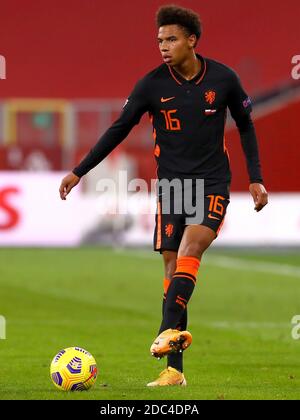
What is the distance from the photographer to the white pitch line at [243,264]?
766 inches

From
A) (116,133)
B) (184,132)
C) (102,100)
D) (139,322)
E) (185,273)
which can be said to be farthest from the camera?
(102,100)

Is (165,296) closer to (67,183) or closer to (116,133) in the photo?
(67,183)

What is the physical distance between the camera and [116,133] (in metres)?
7.56

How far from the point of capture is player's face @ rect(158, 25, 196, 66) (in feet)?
23.9

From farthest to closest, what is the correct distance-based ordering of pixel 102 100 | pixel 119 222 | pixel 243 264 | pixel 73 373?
pixel 102 100 < pixel 119 222 < pixel 243 264 < pixel 73 373

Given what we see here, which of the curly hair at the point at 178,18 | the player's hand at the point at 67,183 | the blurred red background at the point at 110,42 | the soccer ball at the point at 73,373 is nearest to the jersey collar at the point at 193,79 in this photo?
the curly hair at the point at 178,18

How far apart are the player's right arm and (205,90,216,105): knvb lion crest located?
385 millimetres

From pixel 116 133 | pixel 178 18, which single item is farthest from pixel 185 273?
pixel 178 18

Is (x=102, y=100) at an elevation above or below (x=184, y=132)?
above

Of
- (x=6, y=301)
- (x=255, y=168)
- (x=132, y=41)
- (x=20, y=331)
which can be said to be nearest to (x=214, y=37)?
(x=132, y=41)

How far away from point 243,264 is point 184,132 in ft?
45.4

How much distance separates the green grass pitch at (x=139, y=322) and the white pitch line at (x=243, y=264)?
0.06 feet

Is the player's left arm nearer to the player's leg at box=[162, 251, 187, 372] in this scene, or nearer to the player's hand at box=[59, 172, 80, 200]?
the player's leg at box=[162, 251, 187, 372]

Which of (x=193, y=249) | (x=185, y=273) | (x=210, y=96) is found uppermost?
(x=210, y=96)
